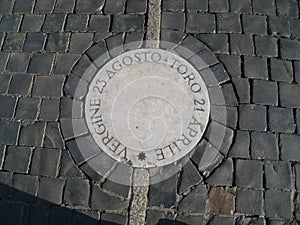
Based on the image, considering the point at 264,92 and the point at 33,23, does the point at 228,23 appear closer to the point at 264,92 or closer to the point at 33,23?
the point at 264,92

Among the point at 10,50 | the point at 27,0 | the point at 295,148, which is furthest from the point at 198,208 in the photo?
the point at 27,0

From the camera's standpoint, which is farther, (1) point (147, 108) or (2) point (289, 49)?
(2) point (289, 49)

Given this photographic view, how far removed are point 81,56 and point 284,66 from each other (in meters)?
2.42

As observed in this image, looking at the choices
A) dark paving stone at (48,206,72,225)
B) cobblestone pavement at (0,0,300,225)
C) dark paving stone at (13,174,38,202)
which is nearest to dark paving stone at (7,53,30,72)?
cobblestone pavement at (0,0,300,225)

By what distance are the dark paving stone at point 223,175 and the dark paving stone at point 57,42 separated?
2344 mm

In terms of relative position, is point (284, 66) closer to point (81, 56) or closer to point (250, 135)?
point (250, 135)

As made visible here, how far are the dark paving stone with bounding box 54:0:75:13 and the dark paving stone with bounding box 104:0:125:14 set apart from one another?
460mm

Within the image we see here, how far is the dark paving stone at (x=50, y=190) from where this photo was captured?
3.67m

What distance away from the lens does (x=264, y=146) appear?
3.73 meters

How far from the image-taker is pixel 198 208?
3533mm

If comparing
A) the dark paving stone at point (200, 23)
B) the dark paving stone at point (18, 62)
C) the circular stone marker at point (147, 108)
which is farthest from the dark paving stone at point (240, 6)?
the dark paving stone at point (18, 62)

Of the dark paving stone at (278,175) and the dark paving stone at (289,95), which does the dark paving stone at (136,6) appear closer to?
the dark paving stone at (289,95)

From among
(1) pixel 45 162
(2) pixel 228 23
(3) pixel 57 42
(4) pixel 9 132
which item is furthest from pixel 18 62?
(2) pixel 228 23

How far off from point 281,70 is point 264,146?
0.96 metres
